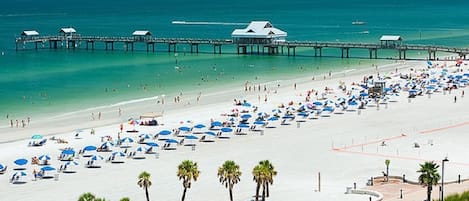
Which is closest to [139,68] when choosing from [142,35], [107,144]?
[142,35]

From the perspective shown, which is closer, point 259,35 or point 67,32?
point 259,35

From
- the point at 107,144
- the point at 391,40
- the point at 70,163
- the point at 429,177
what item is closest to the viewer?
the point at 429,177

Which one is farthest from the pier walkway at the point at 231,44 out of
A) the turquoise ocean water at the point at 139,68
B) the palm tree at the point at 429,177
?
the palm tree at the point at 429,177

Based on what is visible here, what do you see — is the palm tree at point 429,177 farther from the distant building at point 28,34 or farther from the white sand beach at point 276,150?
the distant building at point 28,34

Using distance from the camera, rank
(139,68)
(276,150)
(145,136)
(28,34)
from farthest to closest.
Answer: (28,34) → (139,68) → (145,136) → (276,150)

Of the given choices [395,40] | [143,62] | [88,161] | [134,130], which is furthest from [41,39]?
[88,161]

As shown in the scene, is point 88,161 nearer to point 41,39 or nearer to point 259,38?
point 259,38

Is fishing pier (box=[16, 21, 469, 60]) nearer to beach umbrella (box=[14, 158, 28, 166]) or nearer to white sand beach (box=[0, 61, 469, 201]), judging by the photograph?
white sand beach (box=[0, 61, 469, 201])

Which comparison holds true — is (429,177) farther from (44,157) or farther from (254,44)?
(254,44)
